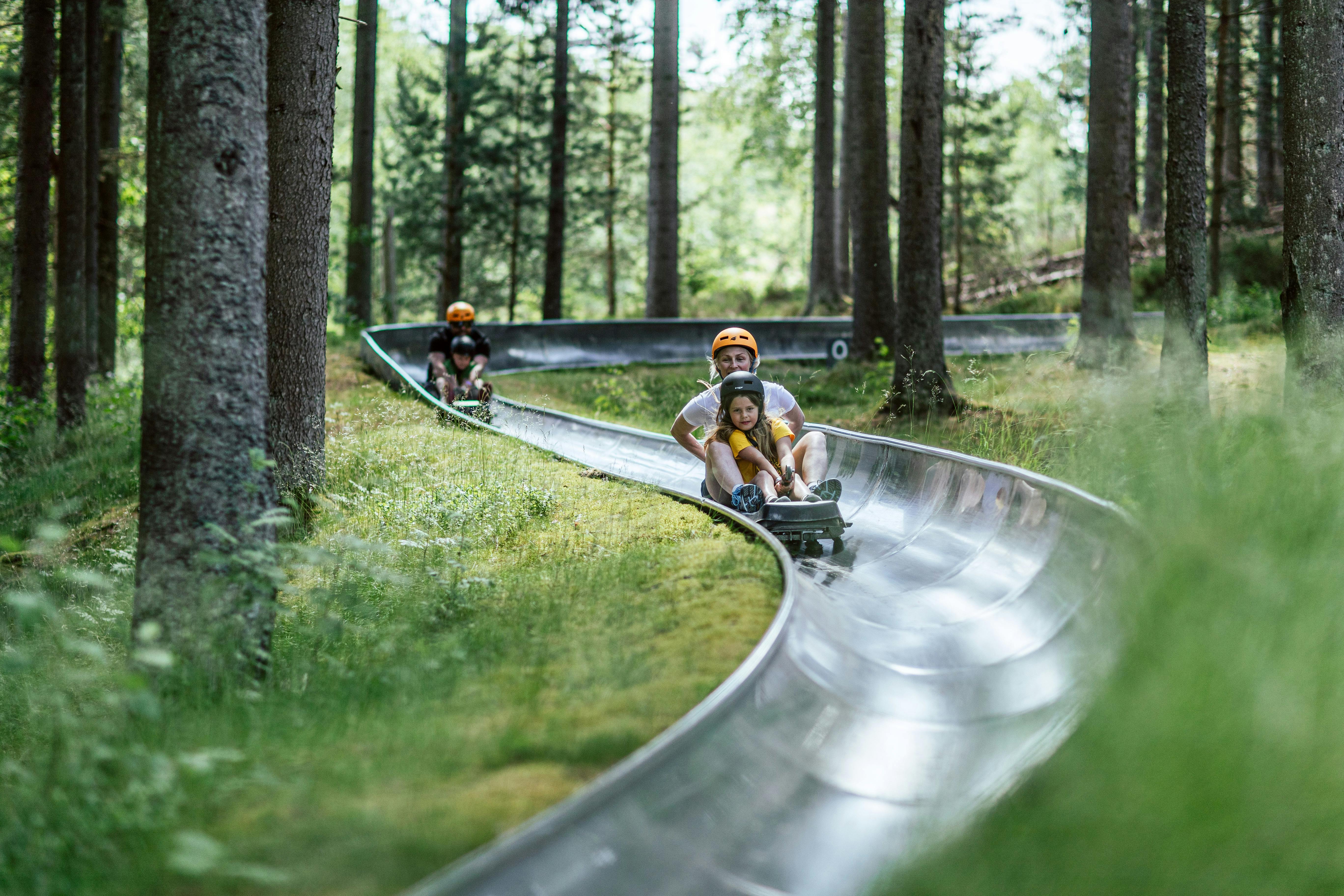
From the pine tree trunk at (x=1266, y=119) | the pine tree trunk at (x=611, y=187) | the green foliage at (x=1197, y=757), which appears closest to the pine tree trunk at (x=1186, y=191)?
the green foliage at (x=1197, y=757)

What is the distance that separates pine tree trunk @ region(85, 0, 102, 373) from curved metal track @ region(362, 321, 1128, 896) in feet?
46.4

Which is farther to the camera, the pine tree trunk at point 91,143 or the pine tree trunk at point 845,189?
the pine tree trunk at point 845,189

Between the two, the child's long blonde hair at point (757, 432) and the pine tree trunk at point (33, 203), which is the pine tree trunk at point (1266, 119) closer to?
the child's long blonde hair at point (757, 432)

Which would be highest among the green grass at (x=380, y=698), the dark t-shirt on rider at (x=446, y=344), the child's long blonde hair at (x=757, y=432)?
the dark t-shirt on rider at (x=446, y=344)

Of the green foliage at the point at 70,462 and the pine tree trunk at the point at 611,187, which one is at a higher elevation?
the pine tree trunk at the point at 611,187

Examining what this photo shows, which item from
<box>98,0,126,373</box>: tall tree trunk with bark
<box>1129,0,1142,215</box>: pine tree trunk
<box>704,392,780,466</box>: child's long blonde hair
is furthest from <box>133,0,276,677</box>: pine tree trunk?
<box>98,0,126,373</box>: tall tree trunk with bark

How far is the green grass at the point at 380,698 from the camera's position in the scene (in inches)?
112

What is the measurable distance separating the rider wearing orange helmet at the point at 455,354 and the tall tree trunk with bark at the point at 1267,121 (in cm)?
1832

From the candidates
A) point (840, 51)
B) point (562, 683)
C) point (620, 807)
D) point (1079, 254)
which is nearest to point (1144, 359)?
point (562, 683)

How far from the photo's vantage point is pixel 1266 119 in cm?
2705

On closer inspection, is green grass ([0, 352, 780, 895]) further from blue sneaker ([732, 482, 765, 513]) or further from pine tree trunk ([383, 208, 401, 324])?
pine tree trunk ([383, 208, 401, 324])

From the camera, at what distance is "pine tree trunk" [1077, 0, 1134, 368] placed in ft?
43.5

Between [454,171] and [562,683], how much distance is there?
25311 mm

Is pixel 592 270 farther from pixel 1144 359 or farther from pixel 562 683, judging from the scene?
pixel 562 683
